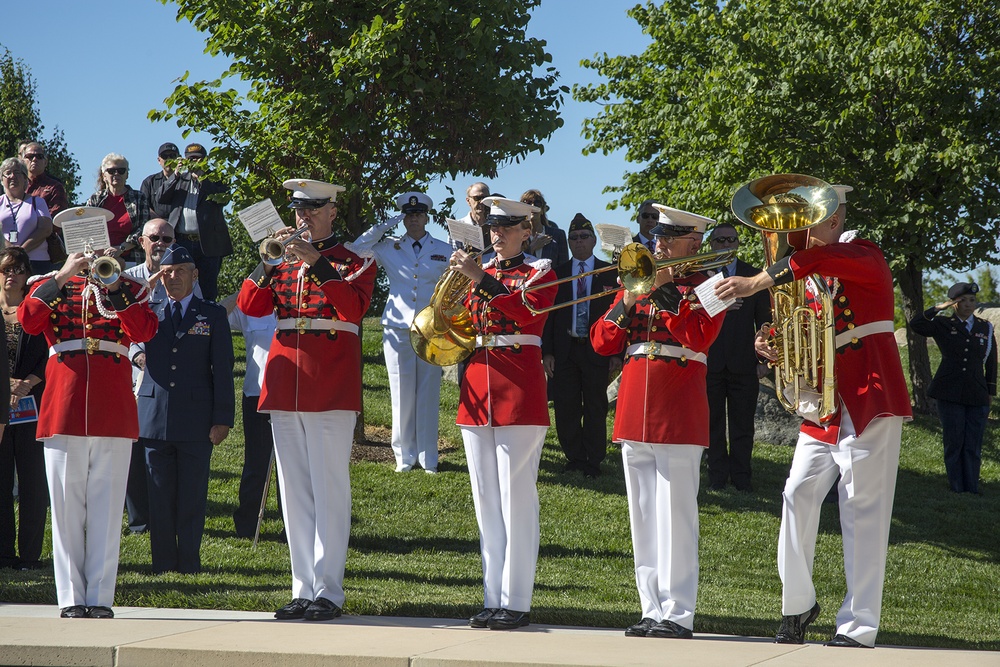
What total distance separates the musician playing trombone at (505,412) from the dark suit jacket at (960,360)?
765 cm

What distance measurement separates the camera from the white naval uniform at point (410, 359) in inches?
452

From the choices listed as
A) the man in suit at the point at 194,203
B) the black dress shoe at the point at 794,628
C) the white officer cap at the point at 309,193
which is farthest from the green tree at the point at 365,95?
the black dress shoe at the point at 794,628

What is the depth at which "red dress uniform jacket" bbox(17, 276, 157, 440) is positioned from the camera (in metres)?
7.07

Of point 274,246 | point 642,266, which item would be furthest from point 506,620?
point 274,246

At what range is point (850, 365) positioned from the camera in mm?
6281

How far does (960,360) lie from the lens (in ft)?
44.6

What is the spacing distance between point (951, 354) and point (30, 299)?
1013 cm

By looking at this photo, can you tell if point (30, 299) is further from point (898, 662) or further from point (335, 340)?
point (898, 662)

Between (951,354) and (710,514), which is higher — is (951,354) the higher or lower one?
the higher one

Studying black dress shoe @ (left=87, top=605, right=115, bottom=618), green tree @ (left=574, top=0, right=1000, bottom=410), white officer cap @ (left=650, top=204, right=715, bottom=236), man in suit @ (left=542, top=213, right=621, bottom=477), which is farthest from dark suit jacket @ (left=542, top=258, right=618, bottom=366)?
green tree @ (left=574, top=0, right=1000, bottom=410)

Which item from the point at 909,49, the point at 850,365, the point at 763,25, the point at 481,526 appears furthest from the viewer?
the point at 763,25

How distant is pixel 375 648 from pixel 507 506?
134 cm

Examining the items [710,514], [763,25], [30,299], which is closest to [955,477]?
[710,514]

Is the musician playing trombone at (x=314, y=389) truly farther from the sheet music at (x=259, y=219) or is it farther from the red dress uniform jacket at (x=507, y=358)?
the red dress uniform jacket at (x=507, y=358)
